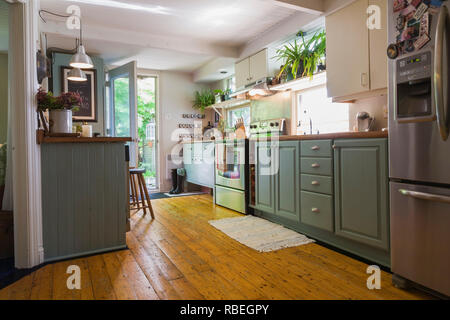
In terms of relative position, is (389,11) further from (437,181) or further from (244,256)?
(244,256)

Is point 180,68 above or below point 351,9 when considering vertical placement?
above

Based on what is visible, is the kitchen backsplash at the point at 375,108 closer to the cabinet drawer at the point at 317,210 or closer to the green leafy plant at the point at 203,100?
the cabinet drawer at the point at 317,210

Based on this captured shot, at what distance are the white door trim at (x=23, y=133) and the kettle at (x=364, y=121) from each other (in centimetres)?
276

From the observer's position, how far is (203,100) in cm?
582

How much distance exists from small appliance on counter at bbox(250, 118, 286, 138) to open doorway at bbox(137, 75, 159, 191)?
2.18 meters

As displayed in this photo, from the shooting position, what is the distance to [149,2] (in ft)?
10.6

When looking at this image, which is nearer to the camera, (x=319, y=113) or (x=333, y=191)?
(x=333, y=191)

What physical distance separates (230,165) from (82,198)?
6.64 feet

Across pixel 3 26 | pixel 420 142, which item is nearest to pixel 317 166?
pixel 420 142

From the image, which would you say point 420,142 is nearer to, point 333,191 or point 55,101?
point 333,191

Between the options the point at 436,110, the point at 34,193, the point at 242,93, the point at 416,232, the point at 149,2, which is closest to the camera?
the point at 436,110

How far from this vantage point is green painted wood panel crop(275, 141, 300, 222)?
281 cm

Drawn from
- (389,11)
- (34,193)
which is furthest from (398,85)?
(34,193)
